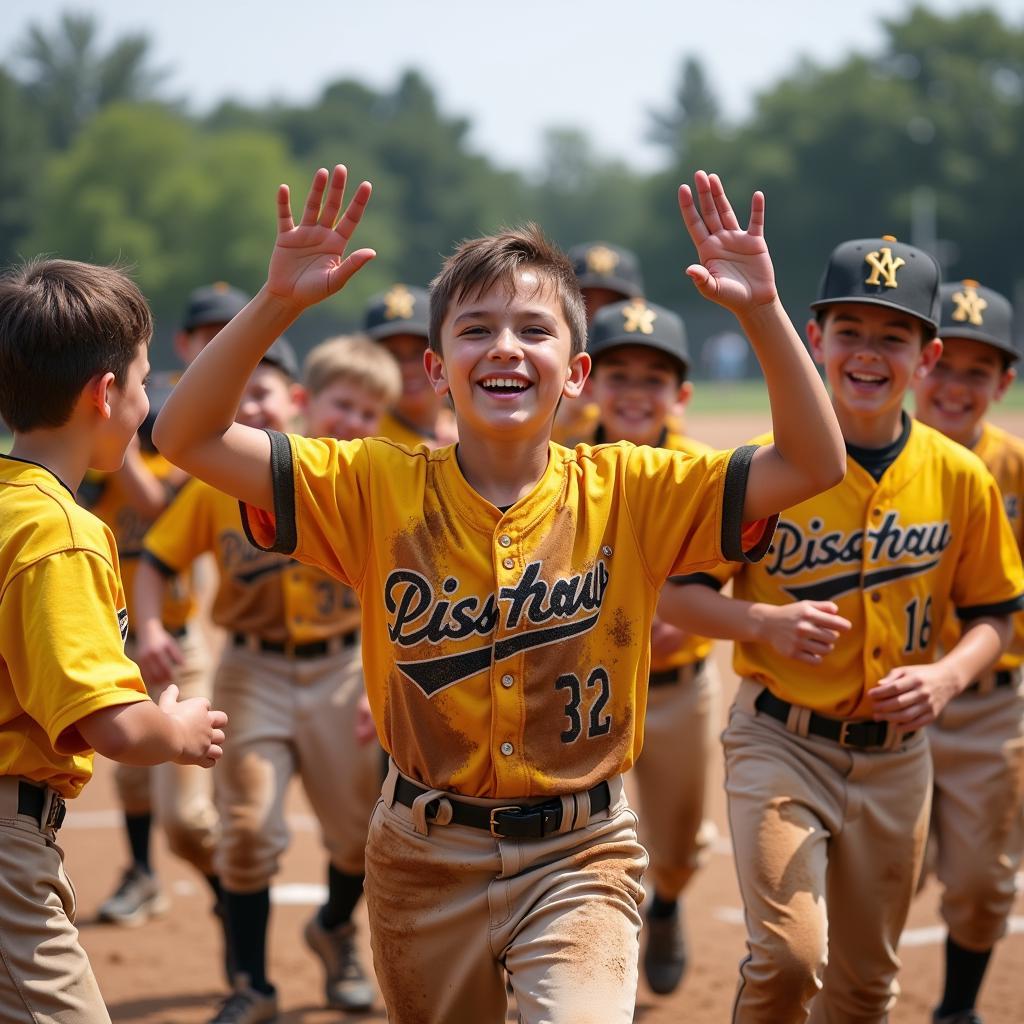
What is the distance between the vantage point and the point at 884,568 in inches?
172

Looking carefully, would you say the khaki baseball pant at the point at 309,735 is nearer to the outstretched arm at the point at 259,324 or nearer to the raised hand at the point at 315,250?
the outstretched arm at the point at 259,324

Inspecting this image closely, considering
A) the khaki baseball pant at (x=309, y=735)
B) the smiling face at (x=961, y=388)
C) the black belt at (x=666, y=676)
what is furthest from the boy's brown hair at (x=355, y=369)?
the smiling face at (x=961, y=388)

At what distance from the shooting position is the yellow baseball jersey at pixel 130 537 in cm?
669

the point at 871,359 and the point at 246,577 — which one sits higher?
the point at 871,359

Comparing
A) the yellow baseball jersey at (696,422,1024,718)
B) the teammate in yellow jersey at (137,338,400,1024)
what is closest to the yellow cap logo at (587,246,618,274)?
the teammate in yellow jersey at (137,338,400,1024)

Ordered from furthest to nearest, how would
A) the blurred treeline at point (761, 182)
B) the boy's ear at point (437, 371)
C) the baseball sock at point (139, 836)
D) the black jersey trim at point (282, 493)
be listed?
1. the blurred treeline at point (761, 182)
2. the baseball sock at point (139, 836)
3. the boy's ear at point (437, 371)
4. the black jersey trim at point (282, 493)

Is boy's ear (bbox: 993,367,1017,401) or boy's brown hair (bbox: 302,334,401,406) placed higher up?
boy's ear (bbox: 993,367,1017,401)

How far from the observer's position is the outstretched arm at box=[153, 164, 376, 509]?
10.6 feet

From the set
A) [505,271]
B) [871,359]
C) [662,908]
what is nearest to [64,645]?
[505,271]

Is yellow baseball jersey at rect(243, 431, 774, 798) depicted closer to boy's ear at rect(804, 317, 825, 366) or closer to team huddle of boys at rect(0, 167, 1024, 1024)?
team huddle of boys at rect(0, 167, 1024, 1024)

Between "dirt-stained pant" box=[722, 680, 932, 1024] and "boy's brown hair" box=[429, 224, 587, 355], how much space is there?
Result: 1.41m

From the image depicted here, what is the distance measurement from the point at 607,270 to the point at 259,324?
4.66 meters

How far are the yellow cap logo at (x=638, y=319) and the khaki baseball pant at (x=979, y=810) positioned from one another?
1.84m

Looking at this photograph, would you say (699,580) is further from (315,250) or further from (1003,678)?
(315,250)
